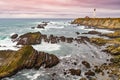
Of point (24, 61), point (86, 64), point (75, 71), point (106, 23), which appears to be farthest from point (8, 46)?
point (106, 23)

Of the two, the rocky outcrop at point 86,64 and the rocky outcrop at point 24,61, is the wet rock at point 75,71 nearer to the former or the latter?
the rocky outcrop at point 86,64

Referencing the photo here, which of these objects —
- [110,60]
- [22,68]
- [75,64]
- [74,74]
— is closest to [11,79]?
[22,68]

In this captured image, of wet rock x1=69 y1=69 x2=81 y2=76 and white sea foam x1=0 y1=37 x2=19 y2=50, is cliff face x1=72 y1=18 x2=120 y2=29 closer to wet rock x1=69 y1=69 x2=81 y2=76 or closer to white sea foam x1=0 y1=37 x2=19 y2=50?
white sea foam x1=0 y1=37 x2=19 y2=50

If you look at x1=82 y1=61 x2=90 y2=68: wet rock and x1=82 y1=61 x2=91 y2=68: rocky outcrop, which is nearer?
x1=82 y1=61 x2=91 y2=68: rocky outcrop

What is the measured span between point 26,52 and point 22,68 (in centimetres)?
465

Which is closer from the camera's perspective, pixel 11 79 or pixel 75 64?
pixel 11 79

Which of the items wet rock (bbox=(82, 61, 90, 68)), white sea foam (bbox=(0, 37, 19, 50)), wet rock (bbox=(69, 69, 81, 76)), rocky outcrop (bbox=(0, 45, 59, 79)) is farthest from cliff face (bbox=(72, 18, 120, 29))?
wet rock (bbox=(69, 69, 81, 76))

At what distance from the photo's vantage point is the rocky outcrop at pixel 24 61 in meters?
41.2

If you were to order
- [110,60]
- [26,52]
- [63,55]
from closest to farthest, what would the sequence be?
1. [26,52]
2. [110,60]
3. [63,55]

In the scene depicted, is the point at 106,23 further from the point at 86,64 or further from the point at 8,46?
the point at 86,64

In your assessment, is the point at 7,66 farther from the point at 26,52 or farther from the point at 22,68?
the point at 26,52

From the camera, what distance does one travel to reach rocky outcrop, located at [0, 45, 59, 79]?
135 ft

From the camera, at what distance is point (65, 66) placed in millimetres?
47844

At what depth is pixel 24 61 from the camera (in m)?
45.0
